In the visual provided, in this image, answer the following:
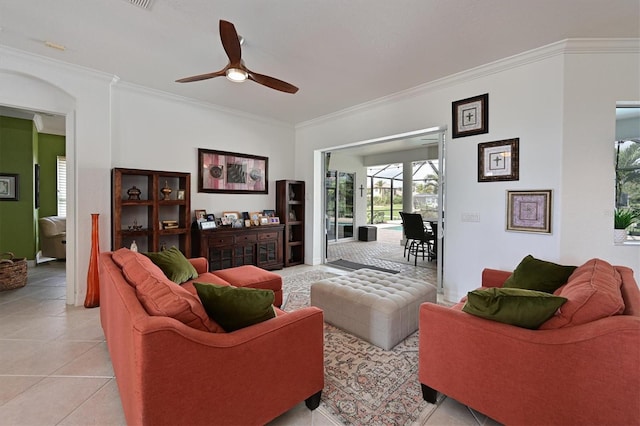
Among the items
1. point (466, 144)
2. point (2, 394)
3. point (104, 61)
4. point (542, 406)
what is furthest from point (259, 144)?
point (542, 406)

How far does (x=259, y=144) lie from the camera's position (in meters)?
5.42

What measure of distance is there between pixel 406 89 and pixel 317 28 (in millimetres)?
1878

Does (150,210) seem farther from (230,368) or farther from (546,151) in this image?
(546,151)

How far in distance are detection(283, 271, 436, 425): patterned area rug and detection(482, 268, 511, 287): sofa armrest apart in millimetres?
839

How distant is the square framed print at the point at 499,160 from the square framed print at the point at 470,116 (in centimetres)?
22

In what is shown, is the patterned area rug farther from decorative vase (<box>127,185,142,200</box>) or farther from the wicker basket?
the wicker basket

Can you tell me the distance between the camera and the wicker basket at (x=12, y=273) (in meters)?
3.89

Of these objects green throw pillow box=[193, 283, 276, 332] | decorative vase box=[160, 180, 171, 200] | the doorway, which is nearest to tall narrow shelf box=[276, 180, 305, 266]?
the doorway

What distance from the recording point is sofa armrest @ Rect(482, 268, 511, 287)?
2615 millimetres

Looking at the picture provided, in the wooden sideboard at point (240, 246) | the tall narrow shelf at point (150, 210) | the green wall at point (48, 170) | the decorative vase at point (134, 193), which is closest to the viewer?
the tall narrow shelf at point (150, 210)

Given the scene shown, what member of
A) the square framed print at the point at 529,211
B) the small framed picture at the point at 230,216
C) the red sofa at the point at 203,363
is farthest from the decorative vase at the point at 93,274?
the square framed print at the point at 529,211

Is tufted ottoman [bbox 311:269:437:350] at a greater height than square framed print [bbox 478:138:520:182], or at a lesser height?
lesser

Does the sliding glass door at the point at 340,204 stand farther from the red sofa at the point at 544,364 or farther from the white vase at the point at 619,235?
the red sofa at the point at 544,364

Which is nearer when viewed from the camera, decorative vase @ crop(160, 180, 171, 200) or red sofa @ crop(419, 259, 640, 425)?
red sofa @ crop(419, 259, 640, 425)
